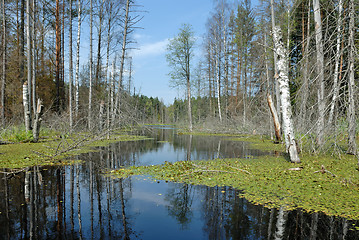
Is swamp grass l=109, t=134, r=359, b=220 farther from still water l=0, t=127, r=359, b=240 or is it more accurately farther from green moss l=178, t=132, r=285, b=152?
green moss l=178, t=132, r=285, b=152

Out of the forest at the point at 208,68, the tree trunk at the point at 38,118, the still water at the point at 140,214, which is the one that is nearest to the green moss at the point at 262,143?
the forest at the point at 208,68

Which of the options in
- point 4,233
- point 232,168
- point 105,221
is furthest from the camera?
point 232,168

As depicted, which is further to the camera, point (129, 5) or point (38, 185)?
point (129, 5)

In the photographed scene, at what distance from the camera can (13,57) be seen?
2172cm

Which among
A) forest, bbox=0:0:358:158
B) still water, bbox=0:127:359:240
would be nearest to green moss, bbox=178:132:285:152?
forest, bbox=0:0:358:158

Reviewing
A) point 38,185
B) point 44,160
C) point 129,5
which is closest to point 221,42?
point 129,5

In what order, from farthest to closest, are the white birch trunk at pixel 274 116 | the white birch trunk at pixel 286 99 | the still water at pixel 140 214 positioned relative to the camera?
the white birch trunk at pixel 274 116, the white birch trunk at pixel 286 99, the still water at pixel 140 214

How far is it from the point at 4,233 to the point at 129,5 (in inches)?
683

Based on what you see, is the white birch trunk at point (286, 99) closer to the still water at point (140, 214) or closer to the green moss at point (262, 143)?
the still water at point (140, 214)

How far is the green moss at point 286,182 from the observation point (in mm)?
4820

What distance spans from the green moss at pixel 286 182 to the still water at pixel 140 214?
1.34 ft

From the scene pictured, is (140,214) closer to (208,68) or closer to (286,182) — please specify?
(286,182)

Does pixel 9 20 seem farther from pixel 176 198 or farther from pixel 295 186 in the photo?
pixel 295 186

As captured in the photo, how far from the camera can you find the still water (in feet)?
12.2
